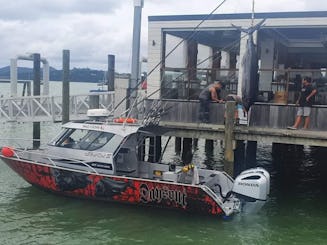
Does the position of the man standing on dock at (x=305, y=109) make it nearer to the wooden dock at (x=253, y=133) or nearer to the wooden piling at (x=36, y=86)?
the wooden dock at (x=253, y=133)

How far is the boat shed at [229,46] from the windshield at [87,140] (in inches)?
121

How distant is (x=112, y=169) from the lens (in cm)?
1252

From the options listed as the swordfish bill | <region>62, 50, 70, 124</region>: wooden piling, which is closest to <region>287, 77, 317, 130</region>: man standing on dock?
the swordfish bill

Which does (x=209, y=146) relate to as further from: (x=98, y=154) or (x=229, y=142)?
(x=98, y=154)

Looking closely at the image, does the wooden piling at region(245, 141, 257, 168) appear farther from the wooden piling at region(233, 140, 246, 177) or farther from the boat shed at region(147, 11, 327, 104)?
the boat shed at region(147, 11, 327, 104)

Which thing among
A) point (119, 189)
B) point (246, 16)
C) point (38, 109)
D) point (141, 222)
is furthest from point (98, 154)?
point (38, 109)

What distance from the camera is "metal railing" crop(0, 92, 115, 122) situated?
1970 cm

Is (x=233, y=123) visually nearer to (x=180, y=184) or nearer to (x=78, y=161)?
(x=180, y=184)

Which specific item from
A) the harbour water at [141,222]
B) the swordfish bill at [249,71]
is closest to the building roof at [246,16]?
the swordfish bill at [249,71]

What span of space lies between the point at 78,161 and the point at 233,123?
15.1 ft

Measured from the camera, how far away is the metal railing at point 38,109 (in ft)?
64.6

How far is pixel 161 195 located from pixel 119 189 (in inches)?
46.7

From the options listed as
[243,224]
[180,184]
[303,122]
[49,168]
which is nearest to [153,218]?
[180,184]

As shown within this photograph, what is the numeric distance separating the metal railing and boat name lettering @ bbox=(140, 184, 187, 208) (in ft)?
29.9
